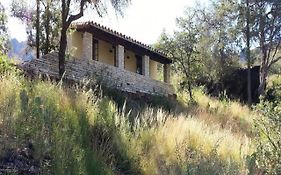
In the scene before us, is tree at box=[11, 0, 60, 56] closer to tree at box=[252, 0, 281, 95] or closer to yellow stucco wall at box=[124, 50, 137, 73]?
yellow stucco wall at box=[124, 50, 137, 73]

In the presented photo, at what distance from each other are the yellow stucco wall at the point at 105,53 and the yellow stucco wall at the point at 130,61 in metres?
1.40

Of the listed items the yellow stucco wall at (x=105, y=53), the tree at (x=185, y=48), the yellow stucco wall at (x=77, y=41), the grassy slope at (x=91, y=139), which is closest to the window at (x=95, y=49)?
the yellow stucco wall at (x=105, y=53)

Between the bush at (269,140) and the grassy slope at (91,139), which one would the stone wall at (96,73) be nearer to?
the grassy slope at (91,139)

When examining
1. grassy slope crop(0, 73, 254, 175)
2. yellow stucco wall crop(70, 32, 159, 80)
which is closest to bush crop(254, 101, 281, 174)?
grassy slope crop(0, 73, 254, 175)

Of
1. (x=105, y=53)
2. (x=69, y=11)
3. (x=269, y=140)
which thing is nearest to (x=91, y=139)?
(x=269, y=140)

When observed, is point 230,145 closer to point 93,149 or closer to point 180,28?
point 93,149

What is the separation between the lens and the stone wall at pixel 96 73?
45.8ft

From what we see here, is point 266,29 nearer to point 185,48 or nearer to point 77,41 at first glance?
point 185,48

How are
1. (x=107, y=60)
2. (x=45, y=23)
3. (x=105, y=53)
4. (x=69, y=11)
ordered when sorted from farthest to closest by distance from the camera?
1. (x=107, y=60)
2. (x=105, y=53)
3. (x=45, y=23)
4. (x=69, y=11)

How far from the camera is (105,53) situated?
23.4 meters

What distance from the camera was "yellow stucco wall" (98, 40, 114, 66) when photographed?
74.9 feet

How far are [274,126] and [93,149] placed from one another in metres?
2.72

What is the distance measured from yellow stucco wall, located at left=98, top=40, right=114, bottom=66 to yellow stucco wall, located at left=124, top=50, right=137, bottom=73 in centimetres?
140

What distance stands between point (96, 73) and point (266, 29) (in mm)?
12905
